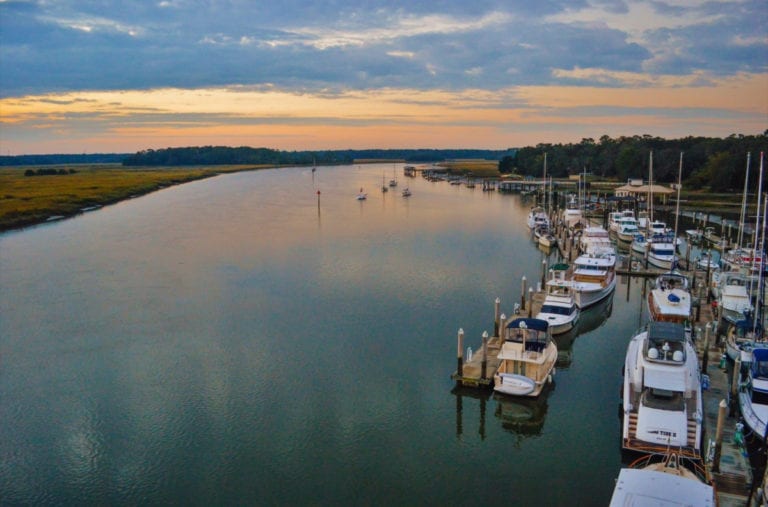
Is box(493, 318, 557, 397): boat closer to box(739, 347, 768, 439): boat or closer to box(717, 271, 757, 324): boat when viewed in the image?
box(739, 347, 768, 439): boat

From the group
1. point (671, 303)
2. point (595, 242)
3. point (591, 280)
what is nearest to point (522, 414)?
point (671, 303)

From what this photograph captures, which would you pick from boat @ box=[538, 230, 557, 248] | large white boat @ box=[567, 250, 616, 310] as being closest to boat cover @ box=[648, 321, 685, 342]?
large white boat @ box=[567, 250, 616, 310]

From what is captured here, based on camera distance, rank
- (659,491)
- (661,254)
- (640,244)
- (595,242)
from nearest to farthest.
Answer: (659,491)
(661,254)
(595,242)
(640,244)

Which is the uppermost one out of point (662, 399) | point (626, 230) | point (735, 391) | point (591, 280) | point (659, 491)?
point (626, 230)

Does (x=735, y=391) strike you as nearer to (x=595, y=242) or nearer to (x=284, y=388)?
(x=284, y=388)

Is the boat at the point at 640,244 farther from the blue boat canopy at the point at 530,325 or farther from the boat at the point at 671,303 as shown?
the blue boat canopy at the point at 530,325

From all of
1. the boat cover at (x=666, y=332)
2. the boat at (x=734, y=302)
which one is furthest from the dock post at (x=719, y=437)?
the boat at (x=734, y=302)
